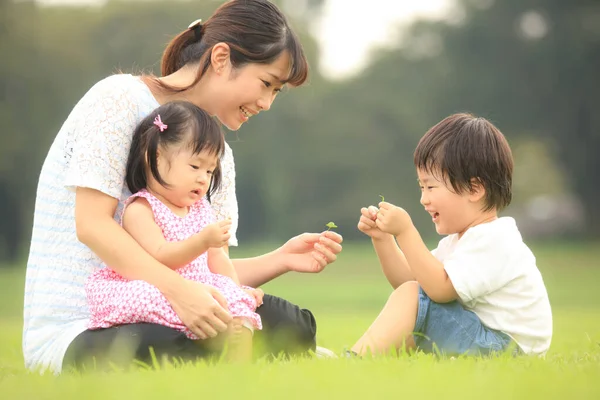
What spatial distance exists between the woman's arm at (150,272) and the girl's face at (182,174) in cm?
25

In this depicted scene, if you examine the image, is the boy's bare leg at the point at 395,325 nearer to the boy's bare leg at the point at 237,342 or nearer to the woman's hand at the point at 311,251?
the woman's hand at the point at 311,251

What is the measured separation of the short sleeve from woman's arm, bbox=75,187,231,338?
0.12 metres

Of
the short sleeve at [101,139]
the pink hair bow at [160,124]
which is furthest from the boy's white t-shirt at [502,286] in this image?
the short sleeve at [101,139]

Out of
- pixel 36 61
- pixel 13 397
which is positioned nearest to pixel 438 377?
pixel 13 397

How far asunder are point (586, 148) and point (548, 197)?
16.2 ft

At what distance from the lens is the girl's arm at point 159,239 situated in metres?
3.38

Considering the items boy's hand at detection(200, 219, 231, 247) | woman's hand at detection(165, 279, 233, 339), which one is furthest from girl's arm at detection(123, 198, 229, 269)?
woman's hand at detection(165, 279, 233, 339)

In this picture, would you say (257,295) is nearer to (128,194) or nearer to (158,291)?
(158,291)

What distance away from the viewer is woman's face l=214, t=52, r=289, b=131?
4074 mm

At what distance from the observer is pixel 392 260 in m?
4.30

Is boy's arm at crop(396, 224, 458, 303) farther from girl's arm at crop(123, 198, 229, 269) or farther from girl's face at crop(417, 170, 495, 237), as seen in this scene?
girl's arm at crop(123, 198, 229, 269)

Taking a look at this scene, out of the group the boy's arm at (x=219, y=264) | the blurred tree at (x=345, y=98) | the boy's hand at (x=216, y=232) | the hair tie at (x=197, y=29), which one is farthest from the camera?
the blurred tree at (x=345, y=98)

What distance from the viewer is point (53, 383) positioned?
298 cm

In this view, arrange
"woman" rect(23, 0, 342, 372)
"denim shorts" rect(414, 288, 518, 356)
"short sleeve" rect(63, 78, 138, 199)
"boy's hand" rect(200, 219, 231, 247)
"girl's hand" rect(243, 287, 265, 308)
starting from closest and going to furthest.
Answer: "boy's hand" rect(200, 219, 231, 247)
"woman" rect(23, 0, 342, 372)
"short sleeve" rect(63, 78, 138, 199)
"denim shorts" rect(414, 288, 518, 356)
"girl's hand" rect(243, 287, 265, 308)
